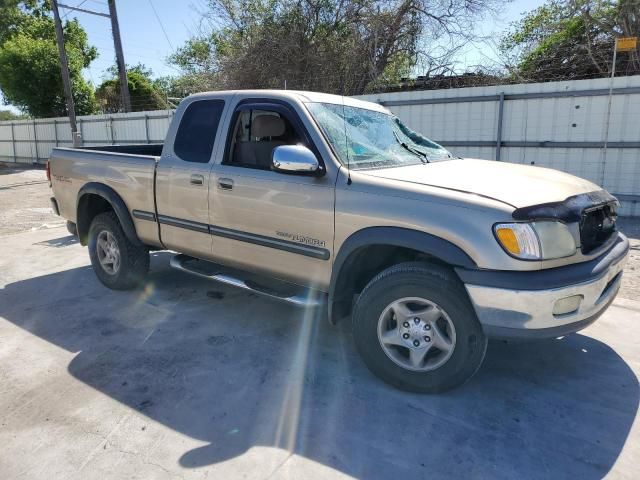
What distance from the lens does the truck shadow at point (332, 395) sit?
2684mm

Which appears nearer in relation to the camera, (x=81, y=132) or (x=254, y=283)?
(x=254, y=283)

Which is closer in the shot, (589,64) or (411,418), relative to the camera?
(411,418)

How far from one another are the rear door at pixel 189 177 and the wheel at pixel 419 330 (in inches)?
68.0

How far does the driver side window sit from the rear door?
0.19 metres

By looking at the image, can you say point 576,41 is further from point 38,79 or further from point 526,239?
point 38,79

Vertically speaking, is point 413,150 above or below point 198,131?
below

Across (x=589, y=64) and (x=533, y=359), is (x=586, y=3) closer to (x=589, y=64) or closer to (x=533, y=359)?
(x=589, y=64)

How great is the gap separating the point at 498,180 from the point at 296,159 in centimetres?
134

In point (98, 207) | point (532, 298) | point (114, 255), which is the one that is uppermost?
point (98, 207)

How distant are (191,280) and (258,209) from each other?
2249 millimetres

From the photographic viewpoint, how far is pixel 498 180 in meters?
3.32

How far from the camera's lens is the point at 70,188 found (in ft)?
18.2

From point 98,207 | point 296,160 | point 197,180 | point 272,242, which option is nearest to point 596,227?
point 296,160

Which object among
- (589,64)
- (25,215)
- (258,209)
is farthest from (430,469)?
(589,64)
